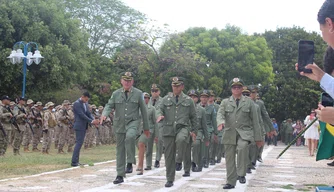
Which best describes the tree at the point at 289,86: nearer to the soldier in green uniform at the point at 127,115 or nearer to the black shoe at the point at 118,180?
the soldier in green uniform at the point at 127,115

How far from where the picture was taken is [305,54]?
298cm

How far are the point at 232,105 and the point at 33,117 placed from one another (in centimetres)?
1070

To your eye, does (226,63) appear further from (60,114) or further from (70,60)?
(60,114)

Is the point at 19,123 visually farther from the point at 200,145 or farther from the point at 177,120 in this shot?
the point at 177,120

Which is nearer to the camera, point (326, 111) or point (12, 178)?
point (326, 111)

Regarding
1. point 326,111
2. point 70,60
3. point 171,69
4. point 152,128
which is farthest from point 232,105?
point 70,60

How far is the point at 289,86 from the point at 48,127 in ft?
103

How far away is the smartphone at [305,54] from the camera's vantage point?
2.94m

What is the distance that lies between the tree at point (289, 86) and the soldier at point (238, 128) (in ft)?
114

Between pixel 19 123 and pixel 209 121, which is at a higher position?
pixel 209 121

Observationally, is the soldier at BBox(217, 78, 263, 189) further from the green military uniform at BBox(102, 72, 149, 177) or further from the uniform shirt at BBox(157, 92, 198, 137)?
the green military uniform at BBox(102, 72, 149, 177)

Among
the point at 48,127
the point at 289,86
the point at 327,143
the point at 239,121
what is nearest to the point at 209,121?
the point at 239,121

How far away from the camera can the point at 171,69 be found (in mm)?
26672

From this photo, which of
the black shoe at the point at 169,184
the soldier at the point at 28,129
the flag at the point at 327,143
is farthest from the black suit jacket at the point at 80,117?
the flag at the point at 327,143
